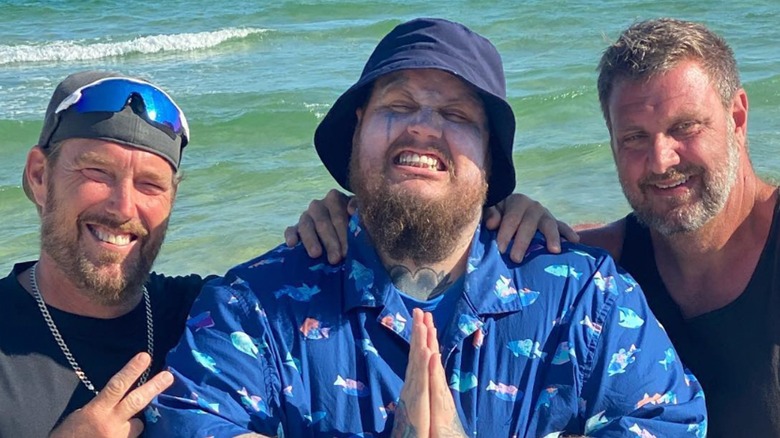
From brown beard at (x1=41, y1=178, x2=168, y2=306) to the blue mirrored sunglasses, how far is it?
1.13 ft

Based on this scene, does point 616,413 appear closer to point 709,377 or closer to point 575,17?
point 709,377

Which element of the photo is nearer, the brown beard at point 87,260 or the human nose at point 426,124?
the human nose at point 426,124

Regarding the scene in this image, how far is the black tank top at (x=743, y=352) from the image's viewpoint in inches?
154

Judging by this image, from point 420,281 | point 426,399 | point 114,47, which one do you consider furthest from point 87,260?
point 114,47

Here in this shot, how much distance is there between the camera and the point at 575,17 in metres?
19.0

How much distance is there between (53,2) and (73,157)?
73.5 ft

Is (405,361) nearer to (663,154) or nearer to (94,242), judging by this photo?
(94,242)

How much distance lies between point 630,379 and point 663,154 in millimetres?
1118

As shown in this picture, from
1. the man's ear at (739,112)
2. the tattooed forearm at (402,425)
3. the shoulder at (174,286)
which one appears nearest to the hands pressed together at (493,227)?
the shoulder at (174,286)

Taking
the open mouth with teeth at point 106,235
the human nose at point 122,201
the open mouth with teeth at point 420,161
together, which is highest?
the open mouth with teeth at point 420,161

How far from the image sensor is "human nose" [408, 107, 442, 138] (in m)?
3.67

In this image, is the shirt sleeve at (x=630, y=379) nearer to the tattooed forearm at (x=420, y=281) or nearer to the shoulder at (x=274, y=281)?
the tattooed forearm at (x=420, y=281)

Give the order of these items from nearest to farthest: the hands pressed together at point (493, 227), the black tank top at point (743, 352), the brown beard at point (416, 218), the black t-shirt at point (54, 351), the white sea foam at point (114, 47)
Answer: the black t-shirt at point (54, 351) → the brown beard at point (416, 218) → the hands pressed together at point (493, 227) → the black tank top at point (743, 352) → the white sea foam at point (114, 47)

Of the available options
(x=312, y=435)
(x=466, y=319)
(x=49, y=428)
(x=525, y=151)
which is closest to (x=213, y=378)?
(x=312, y=435)
